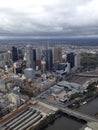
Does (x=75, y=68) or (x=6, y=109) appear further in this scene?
(x=75, y=68)

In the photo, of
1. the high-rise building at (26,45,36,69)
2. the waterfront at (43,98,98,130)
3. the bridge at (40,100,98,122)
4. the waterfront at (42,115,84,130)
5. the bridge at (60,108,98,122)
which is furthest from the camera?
the high-rise building at (26,45,36,69)

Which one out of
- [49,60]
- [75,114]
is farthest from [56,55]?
[75,114]

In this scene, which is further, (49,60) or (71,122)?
(49,60)

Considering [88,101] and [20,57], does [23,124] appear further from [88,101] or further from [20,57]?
[20,57]

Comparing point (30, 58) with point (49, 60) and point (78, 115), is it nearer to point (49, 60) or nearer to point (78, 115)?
point (49, 60)

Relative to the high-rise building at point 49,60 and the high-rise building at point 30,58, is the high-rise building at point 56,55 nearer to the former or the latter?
the high-rise building at point 49,60

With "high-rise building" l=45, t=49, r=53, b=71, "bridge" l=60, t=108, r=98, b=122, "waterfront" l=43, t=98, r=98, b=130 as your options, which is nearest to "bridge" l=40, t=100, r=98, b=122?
"bridge" l=60, t=108, r=98, b=122

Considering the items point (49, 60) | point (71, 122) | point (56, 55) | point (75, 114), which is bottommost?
point (71, 122)

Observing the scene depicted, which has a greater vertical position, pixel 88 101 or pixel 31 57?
pixel 31 57

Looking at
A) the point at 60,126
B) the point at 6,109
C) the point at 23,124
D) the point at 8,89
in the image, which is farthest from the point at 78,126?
the point at 8,89

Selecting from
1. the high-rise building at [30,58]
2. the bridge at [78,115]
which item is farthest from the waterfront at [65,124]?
the high-rise building at [30,58]

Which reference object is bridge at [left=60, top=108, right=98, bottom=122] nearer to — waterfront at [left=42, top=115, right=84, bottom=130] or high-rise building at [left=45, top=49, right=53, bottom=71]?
waterfront at [left=42, top=115, right=84, bottom=130]
